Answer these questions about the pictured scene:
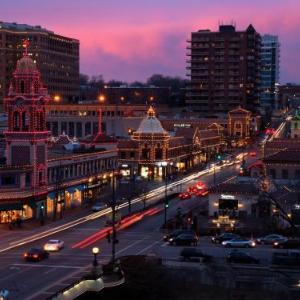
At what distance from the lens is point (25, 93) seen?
5928 cm

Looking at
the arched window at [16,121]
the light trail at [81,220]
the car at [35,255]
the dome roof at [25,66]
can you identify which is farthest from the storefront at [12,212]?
the car at [35,255]

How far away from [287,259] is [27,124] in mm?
25700

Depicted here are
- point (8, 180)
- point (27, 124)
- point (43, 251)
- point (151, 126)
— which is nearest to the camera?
point (43, 251)

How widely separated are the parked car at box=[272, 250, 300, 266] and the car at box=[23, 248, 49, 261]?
12.1 metres

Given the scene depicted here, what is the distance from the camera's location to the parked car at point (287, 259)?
131 ft

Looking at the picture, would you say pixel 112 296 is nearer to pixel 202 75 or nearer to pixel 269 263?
pixel 269 263

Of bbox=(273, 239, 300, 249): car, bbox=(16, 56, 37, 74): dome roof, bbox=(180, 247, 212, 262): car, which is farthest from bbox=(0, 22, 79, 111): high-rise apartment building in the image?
bbox=(180, 247, 212, 262): car

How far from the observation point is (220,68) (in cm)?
16462

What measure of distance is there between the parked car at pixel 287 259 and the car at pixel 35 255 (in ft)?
39.6

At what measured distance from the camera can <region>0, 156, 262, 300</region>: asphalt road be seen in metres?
35.5

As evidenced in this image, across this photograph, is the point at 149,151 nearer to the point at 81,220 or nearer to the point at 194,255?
the point at 81,220

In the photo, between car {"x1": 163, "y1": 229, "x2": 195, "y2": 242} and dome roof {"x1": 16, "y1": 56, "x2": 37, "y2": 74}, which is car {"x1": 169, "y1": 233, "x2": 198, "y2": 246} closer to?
car {"x1": 163, "y1": 229, "x2": 195, "y2": 242}

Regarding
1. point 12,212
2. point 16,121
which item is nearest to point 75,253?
point 12,212

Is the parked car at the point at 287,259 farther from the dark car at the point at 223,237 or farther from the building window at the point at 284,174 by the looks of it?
the building window at the point at 284,174
